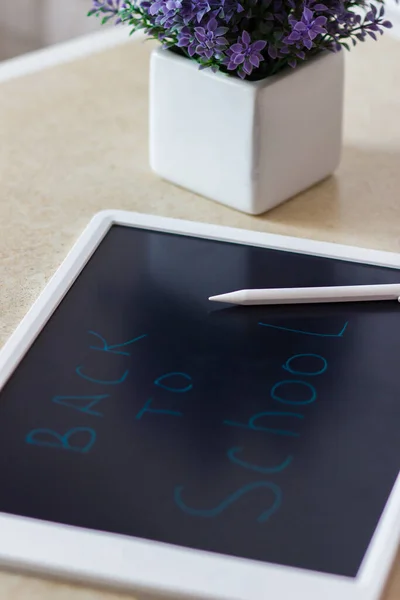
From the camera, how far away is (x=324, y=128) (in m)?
0.91

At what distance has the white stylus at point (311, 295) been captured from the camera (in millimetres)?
752

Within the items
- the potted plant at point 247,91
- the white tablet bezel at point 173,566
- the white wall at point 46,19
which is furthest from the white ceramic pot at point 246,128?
the white wall at point 46,19

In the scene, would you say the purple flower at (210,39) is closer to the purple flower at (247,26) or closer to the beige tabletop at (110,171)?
the purple flower at (247,26)

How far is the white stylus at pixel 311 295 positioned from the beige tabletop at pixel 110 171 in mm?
106

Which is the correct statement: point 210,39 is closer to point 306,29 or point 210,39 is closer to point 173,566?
point 306,29

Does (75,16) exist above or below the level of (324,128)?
below

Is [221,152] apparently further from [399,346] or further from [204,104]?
[399,346]

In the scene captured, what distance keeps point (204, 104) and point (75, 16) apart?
1.63 metres

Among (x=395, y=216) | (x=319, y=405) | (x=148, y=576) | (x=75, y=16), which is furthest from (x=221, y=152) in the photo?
(x=75, y=16)

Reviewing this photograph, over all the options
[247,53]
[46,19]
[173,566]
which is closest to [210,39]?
[247,53]

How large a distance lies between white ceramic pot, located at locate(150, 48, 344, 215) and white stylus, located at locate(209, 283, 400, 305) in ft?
0.54

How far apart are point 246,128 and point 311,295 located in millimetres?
192

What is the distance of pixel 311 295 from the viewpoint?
754 mm

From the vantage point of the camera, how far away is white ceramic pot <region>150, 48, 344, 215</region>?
850 millimetres
